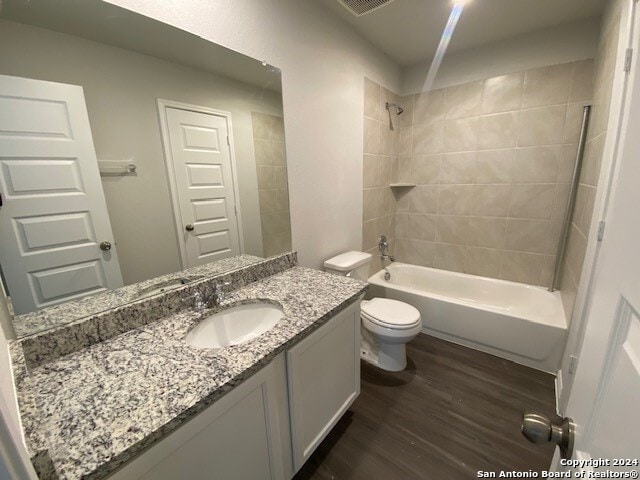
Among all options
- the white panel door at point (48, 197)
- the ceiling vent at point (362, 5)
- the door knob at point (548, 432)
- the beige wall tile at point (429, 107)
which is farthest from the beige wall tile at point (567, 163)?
the white panel door at point (48, 197)

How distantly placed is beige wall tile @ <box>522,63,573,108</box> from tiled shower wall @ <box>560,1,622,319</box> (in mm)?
186

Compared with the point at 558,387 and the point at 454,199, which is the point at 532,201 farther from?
the point at 558,387

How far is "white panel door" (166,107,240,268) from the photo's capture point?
1148mm

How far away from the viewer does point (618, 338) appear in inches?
14.5

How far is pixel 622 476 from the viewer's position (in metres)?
0.31

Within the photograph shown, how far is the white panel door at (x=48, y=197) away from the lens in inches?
30.9

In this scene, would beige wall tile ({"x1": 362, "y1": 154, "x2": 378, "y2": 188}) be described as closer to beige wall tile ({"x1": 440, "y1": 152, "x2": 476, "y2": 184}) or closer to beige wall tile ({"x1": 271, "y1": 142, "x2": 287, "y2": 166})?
beige wall tile ({"x1": 440, "y1": 152, "x2": 476, "y2": 184})

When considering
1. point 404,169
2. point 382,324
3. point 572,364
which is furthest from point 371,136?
point 572,364

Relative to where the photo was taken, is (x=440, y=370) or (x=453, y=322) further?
(x=453, y=322)

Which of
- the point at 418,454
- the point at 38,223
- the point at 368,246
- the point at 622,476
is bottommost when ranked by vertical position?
the point at 418,454

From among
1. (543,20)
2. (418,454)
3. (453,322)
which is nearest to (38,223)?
(418,454)

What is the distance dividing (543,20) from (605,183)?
4.80 ft

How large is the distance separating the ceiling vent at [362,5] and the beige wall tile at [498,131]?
4.44 ft

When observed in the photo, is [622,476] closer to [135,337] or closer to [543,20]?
[135,337]
